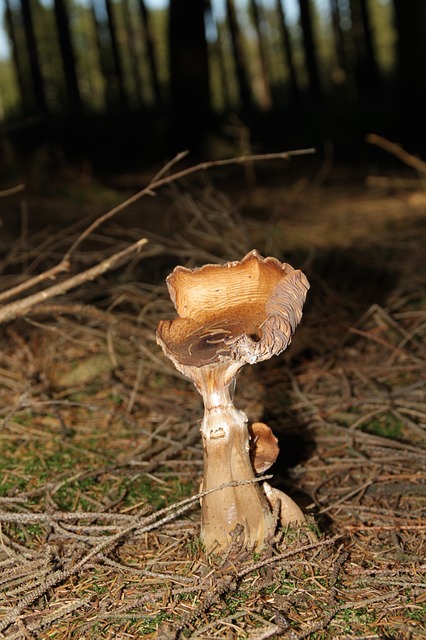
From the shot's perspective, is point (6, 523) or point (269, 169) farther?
point (269, 169)

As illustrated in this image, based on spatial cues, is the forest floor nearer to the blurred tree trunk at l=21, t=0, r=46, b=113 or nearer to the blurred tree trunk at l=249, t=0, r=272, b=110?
the blurred tree trunk at l=21, t=0, r=46, b=113

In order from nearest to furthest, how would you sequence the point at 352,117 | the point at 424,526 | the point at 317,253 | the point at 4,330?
the point at 424,526
the point at 4,330
the point at 317,253
the point at 352,117

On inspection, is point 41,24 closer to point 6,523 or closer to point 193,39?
point 193,39

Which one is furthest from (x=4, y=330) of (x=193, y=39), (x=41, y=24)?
(x=41, y=24)

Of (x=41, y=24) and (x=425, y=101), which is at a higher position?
(x=41, y=24)

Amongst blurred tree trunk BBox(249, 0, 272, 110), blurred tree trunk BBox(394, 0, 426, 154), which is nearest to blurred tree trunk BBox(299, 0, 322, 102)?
blurred tree trunk BBox(249, 0, 272, 110)

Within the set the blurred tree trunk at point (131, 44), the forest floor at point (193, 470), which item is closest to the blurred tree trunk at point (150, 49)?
the blurred tree trunk at point (131, 44)

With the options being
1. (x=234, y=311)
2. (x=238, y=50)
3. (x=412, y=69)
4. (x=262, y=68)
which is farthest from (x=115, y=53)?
(x=234, y=311)
